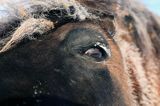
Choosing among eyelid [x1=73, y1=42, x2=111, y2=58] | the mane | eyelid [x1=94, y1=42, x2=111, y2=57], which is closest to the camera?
the mane

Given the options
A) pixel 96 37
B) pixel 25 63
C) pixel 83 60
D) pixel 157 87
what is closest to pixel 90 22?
pixel 96 37

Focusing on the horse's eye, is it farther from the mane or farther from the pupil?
the mane

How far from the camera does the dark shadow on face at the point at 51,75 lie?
8.25 ft

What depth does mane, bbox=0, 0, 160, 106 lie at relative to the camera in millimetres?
2457

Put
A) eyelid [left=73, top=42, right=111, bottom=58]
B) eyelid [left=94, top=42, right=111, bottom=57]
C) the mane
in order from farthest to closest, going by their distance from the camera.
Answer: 1. eyelid [left=94, top=42, right=111, bottom=57]
2. eyelid [left=73, top=42, right=111, bottom=58]
3. the mane

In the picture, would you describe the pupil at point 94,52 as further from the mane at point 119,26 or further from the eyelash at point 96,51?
the mane at point 119,26

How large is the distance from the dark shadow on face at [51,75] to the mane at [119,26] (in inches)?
3.6

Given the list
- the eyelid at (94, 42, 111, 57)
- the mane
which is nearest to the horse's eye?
the eyelid at (94, 42, 111, 57)

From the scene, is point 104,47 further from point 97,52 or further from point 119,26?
point 119,26

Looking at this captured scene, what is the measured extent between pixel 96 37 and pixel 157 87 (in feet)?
3.61

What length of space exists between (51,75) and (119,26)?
1.30 metres

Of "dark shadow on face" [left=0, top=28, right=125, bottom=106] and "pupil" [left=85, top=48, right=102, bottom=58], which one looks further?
"pupil" [left=85, top=48, right=102, bottom=58]

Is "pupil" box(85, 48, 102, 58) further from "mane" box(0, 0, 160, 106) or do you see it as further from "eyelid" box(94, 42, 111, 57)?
"mane" box(0, 0, 160, 106)

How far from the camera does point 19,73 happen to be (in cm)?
251
